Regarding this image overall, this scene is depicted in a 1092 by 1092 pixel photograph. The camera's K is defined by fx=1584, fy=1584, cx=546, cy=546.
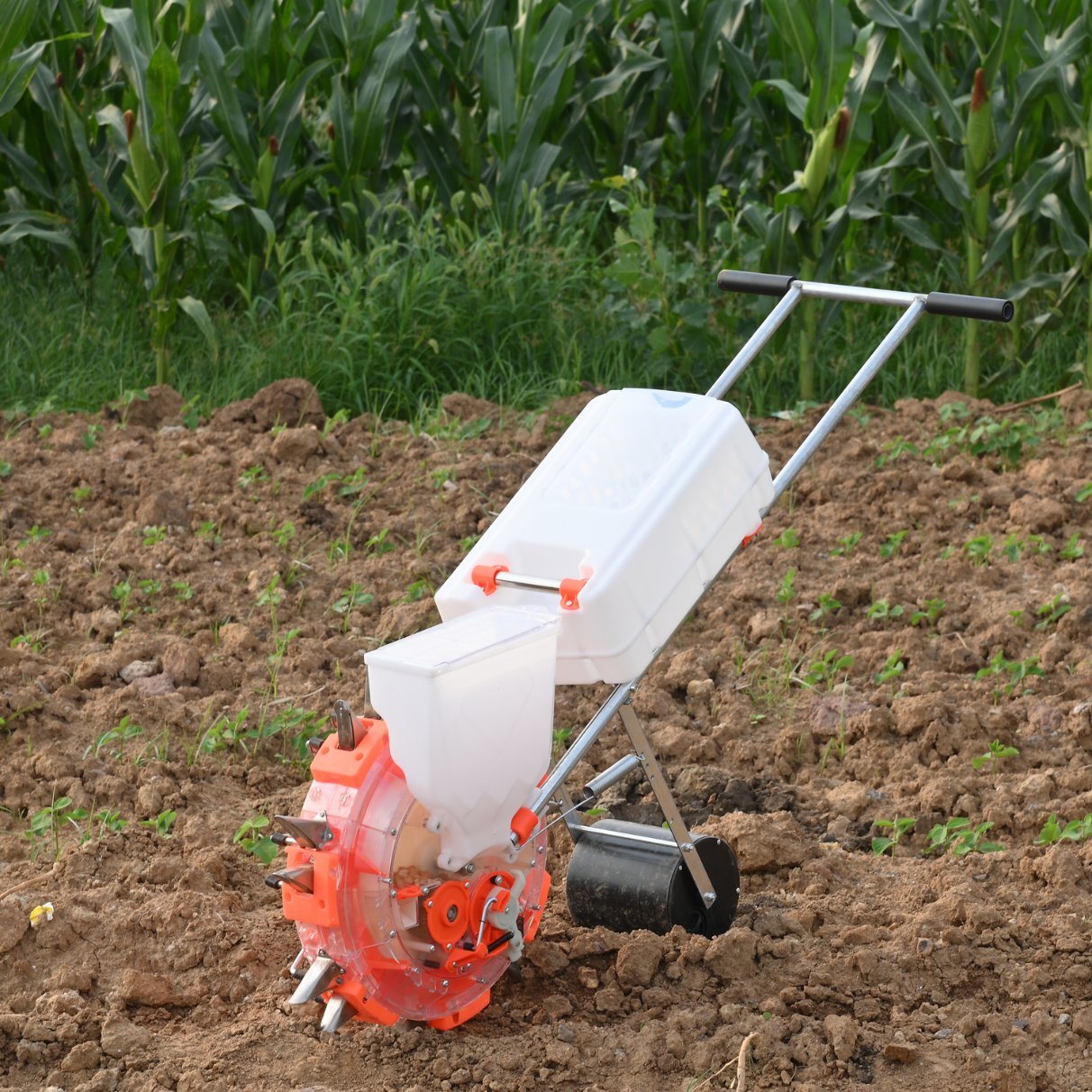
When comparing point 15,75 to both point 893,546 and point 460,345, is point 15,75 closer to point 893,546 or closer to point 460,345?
point 460,345

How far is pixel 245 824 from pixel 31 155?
4553 millimetres

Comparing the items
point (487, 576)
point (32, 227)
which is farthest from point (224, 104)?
point (487, 576)

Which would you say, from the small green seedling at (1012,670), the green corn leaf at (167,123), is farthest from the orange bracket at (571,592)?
the green corn leaf at (167,123)

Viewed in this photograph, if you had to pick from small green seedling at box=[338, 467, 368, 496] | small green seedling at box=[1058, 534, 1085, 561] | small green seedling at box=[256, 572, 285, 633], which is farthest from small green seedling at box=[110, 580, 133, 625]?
small green seedling at box=[1058, 534, 1085, 561]

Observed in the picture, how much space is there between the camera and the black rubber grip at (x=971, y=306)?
3.20 metres

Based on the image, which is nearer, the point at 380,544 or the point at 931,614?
the point at 931,614

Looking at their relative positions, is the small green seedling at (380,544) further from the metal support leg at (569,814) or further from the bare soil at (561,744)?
the metal support leg at (569,814)

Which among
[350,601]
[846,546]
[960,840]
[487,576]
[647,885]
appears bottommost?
[846,546]

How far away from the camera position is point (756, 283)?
11.8ft

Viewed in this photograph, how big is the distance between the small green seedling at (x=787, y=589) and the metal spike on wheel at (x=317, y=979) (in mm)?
2375

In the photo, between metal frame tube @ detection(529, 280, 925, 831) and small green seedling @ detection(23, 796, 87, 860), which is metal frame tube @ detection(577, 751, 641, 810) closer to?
metal frame tube @ detection(529, 280, 925, 831)

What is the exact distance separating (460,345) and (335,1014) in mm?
3997

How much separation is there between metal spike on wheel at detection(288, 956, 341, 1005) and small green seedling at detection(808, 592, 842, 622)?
90.7 inches

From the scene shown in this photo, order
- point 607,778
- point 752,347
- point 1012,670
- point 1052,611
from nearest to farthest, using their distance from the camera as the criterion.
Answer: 1. point 607,778
2. point 752,347
3. point 1012,670
4. point 1052,611
